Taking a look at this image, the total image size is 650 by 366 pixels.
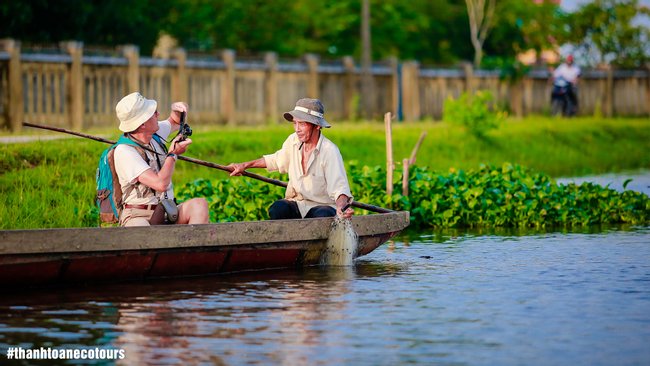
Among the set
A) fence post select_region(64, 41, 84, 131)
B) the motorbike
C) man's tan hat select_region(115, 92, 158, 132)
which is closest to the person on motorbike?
the motorbike

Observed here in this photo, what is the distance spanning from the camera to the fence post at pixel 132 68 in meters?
26.9

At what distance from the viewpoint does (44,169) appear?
18734mm

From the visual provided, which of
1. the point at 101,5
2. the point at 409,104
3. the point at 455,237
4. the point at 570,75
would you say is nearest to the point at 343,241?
the point at 455,237

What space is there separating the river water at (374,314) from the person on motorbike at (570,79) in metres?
20.9

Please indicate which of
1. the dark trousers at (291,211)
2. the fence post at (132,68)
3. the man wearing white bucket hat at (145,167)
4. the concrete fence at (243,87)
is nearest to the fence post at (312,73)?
the concrete fence at (243,87)

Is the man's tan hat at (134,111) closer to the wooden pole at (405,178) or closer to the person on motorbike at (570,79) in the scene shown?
the wooden pole at (405,178)

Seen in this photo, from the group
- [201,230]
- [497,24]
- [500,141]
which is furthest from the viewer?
[497,24]

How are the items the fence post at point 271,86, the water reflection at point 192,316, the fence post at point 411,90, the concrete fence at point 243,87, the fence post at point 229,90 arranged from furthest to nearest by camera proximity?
the fence post at point 411,90, the fence post at point 271,86, the fence post at point 229,90, the concrete fence at point 243,87, the water reflection at point 192,316

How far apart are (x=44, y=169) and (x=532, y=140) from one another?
13.1 metres

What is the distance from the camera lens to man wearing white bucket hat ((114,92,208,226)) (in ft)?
41.4

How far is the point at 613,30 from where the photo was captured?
43.7 m

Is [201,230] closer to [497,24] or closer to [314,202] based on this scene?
[314,202]

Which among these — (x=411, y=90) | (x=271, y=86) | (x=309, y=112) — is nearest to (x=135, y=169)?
(x=309, y=112)

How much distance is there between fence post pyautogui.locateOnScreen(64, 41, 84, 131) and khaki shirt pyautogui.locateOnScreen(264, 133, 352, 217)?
11.9m
